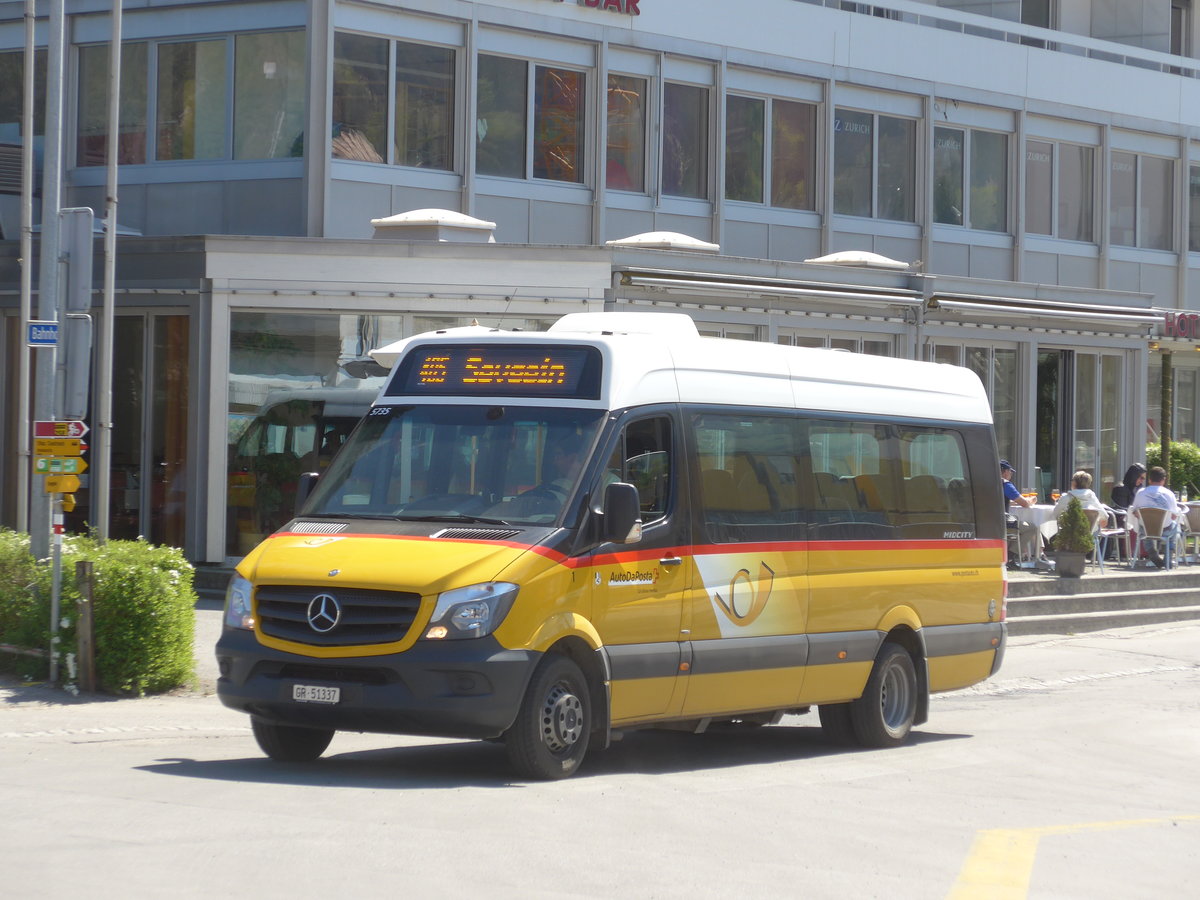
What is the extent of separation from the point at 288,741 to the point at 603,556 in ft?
6.73

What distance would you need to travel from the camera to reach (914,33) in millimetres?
30172

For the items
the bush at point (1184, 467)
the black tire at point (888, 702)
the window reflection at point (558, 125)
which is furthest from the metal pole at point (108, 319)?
the bush at point (1184, 467)

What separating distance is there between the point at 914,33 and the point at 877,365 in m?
19.4

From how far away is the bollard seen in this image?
480 inches

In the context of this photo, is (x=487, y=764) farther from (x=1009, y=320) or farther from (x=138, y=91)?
(x=1009, y=320)

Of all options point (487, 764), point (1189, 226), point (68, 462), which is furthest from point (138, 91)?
point (1189, 226)

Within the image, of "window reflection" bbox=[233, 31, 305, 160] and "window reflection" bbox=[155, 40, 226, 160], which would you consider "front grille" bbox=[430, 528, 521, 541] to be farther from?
"window reflection" bbox=[155, 40, 226, 160]

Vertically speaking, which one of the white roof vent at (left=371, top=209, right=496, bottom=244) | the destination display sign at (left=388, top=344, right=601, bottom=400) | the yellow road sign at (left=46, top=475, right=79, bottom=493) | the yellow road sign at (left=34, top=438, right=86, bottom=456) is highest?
the white roof vent at (left=371, top=209, right=496, bottom=244)

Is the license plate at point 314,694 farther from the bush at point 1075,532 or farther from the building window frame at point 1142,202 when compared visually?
the building window frame at point 1142,202

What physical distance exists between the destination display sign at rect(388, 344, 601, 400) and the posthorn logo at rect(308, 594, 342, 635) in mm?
1673

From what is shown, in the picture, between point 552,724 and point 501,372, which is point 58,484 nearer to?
point 501,372

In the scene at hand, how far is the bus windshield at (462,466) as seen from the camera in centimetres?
941

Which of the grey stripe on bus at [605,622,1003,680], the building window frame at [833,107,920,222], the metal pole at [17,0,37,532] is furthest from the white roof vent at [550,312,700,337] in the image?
the building window frame at [833,107,920,222]

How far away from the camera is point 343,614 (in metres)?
8.84
